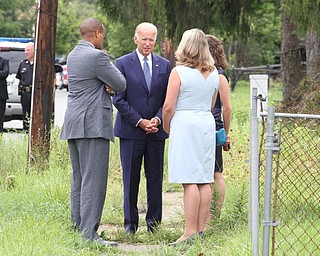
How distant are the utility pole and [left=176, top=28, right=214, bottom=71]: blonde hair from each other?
3790mm

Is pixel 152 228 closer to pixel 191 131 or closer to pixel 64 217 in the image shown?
pixel 64 217

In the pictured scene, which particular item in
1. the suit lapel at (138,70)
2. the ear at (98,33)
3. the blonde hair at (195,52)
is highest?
the ear at (98,33)

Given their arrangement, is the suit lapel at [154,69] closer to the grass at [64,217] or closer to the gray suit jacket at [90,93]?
the gray suit jacket at [90,93]

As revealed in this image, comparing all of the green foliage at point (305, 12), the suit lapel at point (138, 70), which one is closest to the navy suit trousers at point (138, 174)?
the suit lapel at point (138, 70)

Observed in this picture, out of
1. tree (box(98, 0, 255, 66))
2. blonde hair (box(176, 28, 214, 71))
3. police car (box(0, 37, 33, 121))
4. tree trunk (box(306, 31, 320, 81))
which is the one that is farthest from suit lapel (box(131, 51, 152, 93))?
police car (box(0, 37, 33, 121))

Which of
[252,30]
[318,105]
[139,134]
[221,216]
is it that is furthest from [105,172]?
[252,30]

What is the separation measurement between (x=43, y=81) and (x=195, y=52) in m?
4.29

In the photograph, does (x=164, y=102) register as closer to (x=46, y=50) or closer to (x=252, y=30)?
(x=46, y=50)

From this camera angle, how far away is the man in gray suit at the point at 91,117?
818 centimetres

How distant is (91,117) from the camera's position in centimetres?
819

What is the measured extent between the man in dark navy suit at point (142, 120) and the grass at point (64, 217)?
31 cm

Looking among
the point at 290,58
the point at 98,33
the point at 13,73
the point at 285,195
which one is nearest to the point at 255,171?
the point at 285,195

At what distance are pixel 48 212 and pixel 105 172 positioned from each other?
2.92ft

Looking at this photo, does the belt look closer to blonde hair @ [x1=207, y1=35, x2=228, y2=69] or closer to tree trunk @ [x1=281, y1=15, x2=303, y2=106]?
tree trunk @ [x1=281, y1=15, x2=303, y2=106]
